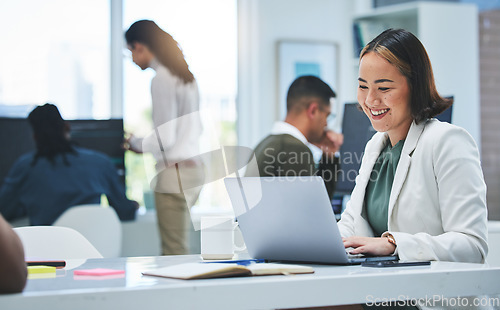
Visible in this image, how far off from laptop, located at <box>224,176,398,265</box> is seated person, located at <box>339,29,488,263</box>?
115 mm

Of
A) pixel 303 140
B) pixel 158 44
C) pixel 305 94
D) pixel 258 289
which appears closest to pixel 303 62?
pixel 158 44

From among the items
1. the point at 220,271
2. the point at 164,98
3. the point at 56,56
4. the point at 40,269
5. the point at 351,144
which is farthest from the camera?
the point at 56,56

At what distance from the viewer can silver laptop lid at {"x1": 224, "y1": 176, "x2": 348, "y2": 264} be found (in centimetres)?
120

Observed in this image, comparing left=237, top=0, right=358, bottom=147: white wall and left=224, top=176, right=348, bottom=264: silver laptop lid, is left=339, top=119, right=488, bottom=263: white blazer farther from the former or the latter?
left=237, top=0, right=358, bottom=147: white wall

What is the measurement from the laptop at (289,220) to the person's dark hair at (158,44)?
2.09m

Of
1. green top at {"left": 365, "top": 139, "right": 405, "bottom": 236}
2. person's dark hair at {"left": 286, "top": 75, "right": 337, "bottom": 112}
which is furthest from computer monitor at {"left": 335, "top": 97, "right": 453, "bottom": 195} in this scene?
green top at {"left": 365, "top": 139, "right": 405, "bottom": 236}

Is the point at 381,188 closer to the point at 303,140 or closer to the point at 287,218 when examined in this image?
the point at 287,218

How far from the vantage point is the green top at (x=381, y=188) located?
5.30 ft

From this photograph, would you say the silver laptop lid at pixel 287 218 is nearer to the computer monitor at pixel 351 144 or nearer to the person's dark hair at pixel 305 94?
the computer monitor at pixel 351 144

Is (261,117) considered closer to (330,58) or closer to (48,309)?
(330,58)

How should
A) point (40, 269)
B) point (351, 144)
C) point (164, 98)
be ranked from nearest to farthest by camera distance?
point (40, 269) < point (351, 144) < point (164, 98)

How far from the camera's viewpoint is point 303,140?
2971mm

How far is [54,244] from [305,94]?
64.8 inches

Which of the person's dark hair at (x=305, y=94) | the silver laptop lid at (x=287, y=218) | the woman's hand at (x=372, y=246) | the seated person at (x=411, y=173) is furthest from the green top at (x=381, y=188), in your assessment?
the person's dark hair at (x=305, y=94)
